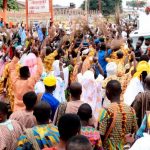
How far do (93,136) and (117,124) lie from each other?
1.38ft

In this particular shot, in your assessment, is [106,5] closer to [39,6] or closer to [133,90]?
[39,6]

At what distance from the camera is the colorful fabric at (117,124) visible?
518cm

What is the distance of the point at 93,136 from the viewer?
4895mm

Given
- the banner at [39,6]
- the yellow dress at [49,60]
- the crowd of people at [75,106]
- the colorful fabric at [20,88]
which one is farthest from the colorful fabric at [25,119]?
the banner at [39,6]

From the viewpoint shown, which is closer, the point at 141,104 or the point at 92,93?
the point at 141,104

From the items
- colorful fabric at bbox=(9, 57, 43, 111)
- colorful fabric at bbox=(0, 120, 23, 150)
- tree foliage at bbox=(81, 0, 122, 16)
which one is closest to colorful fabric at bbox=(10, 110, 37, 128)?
colorful fabric at bbox=(0, 120, 23, 150)

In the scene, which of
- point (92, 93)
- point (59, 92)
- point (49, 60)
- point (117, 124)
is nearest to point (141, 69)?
point (92, 93)

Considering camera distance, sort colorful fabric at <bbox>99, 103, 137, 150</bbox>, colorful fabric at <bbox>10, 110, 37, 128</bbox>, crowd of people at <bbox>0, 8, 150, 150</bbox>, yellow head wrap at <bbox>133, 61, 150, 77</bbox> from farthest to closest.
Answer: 1. yellow head wrap at <bbox>133, 61, 150, 77</bbox>
2. colorful fabric at <bbox>10, 110, 37, 128</bbox>
3. colorful fabric at <bbox>99, 103, 137, 150</bbox>
4. crowd of people at <bbox>0, 8, 150, 150</bbox>

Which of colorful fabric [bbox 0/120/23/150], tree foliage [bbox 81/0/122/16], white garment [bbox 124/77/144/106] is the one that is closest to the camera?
colorful fabric [bbox 0/120/23/150]

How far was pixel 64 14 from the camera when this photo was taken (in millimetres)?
41094

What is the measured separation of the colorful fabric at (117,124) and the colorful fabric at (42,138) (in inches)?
29.4

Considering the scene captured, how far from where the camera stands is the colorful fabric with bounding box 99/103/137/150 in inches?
204

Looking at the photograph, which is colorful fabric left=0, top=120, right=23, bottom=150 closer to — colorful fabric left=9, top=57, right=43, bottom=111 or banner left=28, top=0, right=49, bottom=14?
colorful fabric left=9, top=57, right=43, bottom=111

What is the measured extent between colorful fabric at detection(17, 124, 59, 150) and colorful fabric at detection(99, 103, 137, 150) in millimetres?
747
